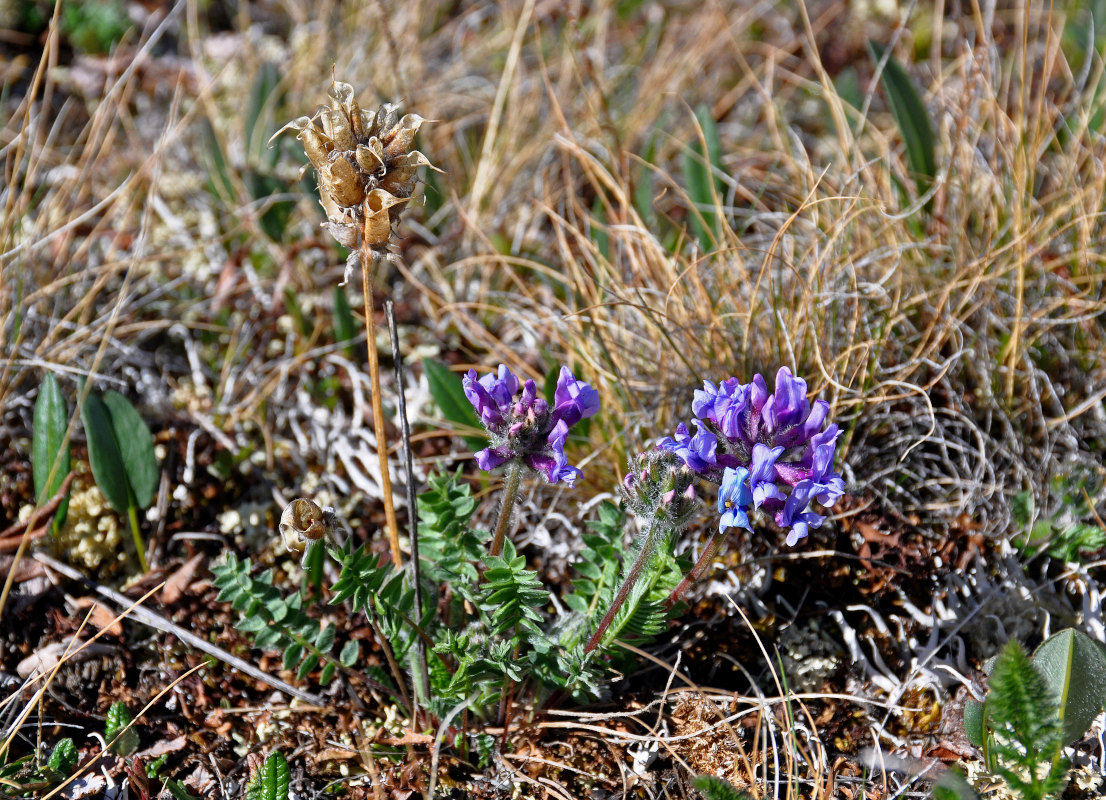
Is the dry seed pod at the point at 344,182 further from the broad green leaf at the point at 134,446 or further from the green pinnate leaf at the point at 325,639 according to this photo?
the broad green leaf at the point at 134,446

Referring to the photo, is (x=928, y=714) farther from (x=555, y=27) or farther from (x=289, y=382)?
(x=555, y=27)

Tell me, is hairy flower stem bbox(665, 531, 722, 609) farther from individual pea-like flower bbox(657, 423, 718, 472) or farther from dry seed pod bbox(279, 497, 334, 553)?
dry seed pod bbox(279, 497, 334, 553)

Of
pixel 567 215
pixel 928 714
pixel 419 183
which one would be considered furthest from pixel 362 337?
pixel 928 714

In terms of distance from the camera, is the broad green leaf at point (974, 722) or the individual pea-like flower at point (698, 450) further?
the broad green leaf at point (974, 722)

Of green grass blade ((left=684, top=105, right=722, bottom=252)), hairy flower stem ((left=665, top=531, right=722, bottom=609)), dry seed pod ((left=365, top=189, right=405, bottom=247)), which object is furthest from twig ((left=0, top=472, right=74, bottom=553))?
A: green grass blade ((left=684, top=105, right=722, bottom=252))

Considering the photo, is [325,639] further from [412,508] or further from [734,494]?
[734,494]

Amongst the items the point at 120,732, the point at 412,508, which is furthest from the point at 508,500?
the point at 120,732

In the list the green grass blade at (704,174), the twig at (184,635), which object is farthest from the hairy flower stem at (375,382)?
the green grass blade at (704,174)
